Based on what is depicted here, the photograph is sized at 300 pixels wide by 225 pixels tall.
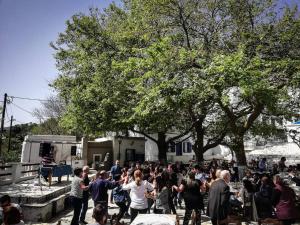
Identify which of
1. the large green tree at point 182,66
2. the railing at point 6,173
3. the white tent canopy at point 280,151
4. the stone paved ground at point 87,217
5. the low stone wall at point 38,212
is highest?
the large green tree at point 182,66

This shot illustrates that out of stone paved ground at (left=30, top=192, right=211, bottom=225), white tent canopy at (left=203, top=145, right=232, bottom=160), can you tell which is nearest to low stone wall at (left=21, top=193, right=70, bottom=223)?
stone paved ground at (left=30, top=192, right=211, bottom=225)

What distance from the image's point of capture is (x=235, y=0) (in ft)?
50.9

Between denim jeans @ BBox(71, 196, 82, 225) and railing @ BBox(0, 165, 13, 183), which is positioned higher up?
railing @ BBox(0, 165, 13, 183)

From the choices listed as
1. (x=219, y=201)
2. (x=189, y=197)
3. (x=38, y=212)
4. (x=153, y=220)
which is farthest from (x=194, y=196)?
(x=38, y=212)

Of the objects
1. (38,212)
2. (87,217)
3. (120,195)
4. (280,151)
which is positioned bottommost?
(87,217)

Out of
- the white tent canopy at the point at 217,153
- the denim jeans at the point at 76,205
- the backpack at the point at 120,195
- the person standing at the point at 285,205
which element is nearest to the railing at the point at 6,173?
the denim jeans at the point at 76,205

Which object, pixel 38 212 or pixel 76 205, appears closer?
pixel 76 205

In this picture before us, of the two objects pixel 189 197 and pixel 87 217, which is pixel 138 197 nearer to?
pixel 189 197

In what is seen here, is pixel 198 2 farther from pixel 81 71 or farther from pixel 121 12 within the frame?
pixel 81 71

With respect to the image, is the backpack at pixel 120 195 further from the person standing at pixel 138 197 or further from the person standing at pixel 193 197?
the person standing at pixel 193 197

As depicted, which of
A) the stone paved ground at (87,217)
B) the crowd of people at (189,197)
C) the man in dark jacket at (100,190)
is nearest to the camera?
the crowd of people at (189,197)

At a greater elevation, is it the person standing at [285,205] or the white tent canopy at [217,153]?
the white tent canopy at [217,153]

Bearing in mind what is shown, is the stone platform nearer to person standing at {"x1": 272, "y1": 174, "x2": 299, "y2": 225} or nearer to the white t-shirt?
the white t-shirt

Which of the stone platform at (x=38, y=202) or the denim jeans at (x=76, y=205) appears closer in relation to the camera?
the denim jeans at (x=76, y=205)
